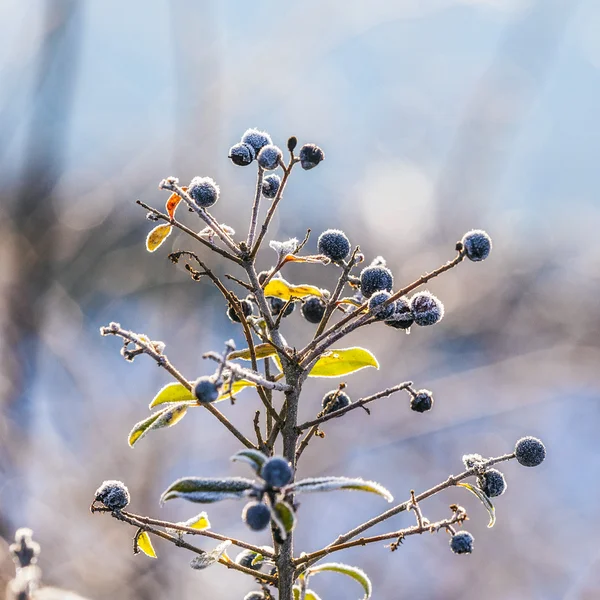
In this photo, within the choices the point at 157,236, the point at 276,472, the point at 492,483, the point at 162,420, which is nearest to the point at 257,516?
the point at 276,472

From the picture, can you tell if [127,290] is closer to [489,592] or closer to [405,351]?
[405,351]

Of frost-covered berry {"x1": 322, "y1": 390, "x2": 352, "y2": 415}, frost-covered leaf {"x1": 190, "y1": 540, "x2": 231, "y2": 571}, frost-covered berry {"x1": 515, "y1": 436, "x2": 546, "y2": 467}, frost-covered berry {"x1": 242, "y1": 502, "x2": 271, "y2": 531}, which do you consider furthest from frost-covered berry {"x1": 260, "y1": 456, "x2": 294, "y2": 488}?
frost-covered berry {"x1": 515, "y1": 436, "x2": 546, "y2": 467}

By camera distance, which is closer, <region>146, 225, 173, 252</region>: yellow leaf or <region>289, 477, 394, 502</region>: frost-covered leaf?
<region>289, 477, 394, 502</region>: frost-covered leaf

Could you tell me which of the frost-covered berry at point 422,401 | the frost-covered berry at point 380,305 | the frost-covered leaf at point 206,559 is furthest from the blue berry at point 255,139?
the frost-covered leaf at point 206,559

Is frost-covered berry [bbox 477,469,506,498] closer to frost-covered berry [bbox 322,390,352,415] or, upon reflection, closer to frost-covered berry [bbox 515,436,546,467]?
frost-covered berry [bbox 515,436,546,467]

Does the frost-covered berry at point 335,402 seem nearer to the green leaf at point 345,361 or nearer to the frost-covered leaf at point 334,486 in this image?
the green leaf at point 345,361

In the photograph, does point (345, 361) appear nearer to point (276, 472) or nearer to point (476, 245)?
point (476, 245)
